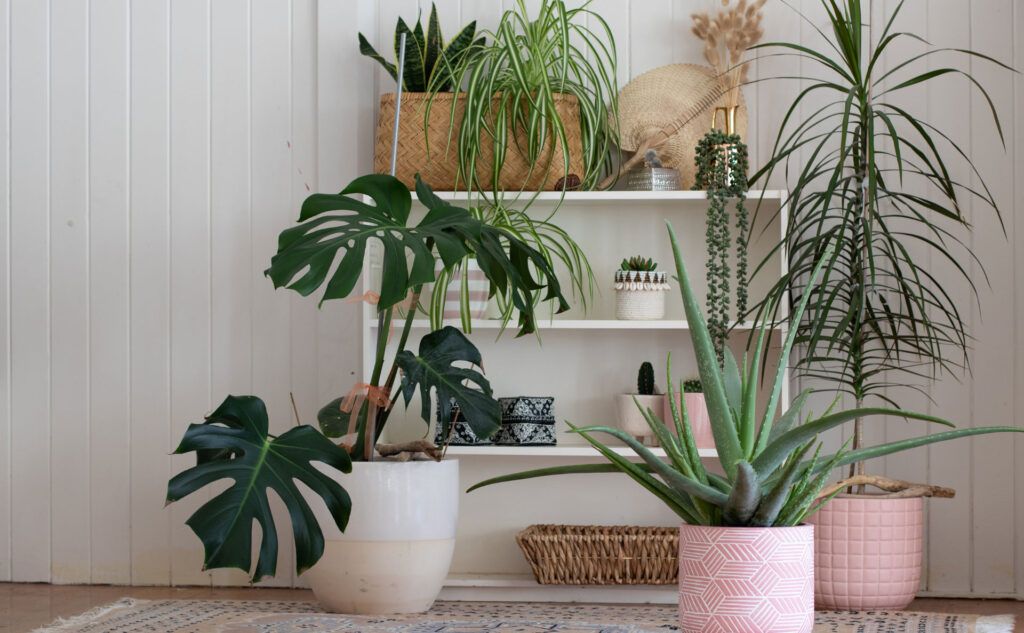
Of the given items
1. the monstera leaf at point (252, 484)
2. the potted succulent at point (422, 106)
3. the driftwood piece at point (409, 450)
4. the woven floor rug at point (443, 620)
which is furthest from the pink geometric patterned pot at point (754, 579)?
the potted succulent at point (422, 106)

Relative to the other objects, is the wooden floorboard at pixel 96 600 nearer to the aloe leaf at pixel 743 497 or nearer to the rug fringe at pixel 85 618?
the rug fringe at pixel 85 618

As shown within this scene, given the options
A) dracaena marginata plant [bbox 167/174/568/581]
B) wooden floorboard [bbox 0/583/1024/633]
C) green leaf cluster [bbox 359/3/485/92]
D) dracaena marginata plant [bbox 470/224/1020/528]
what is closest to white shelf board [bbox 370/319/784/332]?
dracaena marginata plant [bbox 167/174/568/581]

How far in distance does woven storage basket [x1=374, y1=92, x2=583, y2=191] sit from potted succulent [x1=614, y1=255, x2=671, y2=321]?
0.31 metres

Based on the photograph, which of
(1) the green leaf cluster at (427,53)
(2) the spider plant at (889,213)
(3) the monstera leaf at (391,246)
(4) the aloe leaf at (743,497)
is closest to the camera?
(4) the aloe leaf at (743,497)

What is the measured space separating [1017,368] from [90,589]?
2.57m

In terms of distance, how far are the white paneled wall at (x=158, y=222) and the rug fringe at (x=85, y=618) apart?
0.43 meters

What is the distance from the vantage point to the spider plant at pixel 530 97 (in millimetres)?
2689

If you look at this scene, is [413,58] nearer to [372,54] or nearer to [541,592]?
[372,54]

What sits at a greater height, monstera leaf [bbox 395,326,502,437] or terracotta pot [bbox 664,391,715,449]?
monstera leaf [bbox 395,326,502,437]

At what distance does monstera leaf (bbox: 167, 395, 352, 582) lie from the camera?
1.80m

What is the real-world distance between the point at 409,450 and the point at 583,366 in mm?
693

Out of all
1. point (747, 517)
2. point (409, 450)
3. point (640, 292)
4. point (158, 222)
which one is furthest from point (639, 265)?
point (747, 517)

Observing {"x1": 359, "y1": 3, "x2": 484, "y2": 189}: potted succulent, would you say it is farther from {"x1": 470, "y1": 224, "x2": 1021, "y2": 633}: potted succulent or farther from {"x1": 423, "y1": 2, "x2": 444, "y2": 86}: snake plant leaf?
{"x1": 470, "y1": 224, "x2": 1021, "y2": 633}: potted succulent

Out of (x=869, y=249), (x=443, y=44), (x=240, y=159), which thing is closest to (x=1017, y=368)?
(x=869, y=249)
